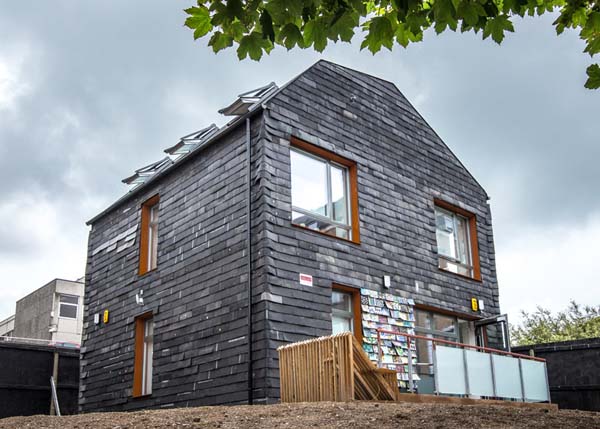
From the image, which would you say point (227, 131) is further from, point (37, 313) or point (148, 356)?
point (37, 313)

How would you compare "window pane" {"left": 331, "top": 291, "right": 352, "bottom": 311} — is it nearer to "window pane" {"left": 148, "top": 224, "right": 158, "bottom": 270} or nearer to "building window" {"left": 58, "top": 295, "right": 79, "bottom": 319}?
"window pane" {"left": 148, "top": 224, "right": 158, "bottom": 270}

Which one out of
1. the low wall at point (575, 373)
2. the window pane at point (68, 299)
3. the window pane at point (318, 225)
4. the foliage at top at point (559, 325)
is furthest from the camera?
the window pane at point (68, 299)

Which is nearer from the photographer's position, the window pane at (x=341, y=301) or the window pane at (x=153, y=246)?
the window pane at (x=341, y=301)

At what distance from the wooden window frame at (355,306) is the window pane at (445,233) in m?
2.93

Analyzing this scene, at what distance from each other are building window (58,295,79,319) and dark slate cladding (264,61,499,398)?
32491 millimetres

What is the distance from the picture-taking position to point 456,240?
14.7 meters

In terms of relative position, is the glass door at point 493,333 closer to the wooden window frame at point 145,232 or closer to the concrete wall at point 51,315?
the wooden window frame at point 145,232

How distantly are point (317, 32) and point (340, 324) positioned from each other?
25.1ft

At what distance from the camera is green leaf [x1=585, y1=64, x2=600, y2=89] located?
12.4ft

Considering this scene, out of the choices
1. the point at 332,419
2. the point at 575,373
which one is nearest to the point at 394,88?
the point at 575,373

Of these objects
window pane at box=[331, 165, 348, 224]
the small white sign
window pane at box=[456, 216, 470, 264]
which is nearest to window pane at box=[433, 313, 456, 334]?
window pane at box=[456, 216, 470, 264]

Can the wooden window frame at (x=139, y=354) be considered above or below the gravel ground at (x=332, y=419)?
above

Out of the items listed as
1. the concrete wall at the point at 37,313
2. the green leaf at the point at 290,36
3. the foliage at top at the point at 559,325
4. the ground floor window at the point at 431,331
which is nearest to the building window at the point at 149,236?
the ground floor window at the point at 431,331

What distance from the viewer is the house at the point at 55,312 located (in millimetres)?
41562
